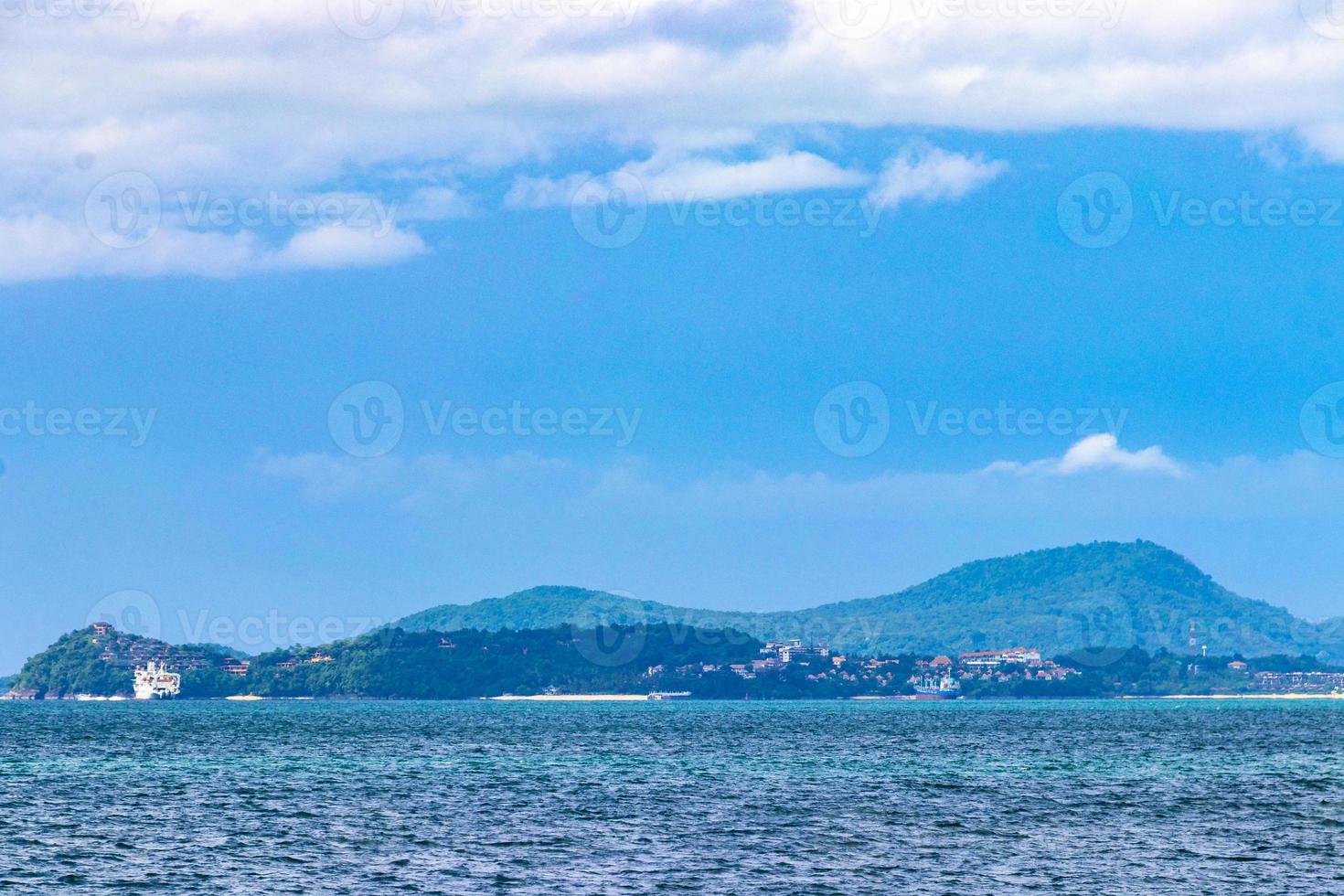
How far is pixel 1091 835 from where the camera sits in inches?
3219

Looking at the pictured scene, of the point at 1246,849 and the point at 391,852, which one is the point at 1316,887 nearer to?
the point at 1246,849

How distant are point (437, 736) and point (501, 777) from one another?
80633 millimetres

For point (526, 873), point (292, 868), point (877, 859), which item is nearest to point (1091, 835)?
point (877, 859)

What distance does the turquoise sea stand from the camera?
68000 mm

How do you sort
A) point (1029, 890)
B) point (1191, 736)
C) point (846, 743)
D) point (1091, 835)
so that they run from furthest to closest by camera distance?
1. point (1191, 736)
2. point (846, 743)
3. point (1091, 835)
4. point (1029, 890)

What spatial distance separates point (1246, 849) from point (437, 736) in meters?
134

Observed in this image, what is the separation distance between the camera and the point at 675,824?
284ft

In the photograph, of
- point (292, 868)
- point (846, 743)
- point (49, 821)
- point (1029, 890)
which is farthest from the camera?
point (846, 743)

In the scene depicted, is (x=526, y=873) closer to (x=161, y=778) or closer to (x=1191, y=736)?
(x=161, y=778)

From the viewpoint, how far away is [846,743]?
17625 cm

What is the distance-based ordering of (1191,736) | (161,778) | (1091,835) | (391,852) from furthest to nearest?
(1191,736), (161,778), (1091,835), (391,852)

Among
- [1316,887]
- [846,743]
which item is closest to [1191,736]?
[846,743]

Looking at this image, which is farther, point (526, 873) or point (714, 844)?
point (714, 844)

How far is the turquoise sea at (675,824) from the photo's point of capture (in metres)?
68.0
